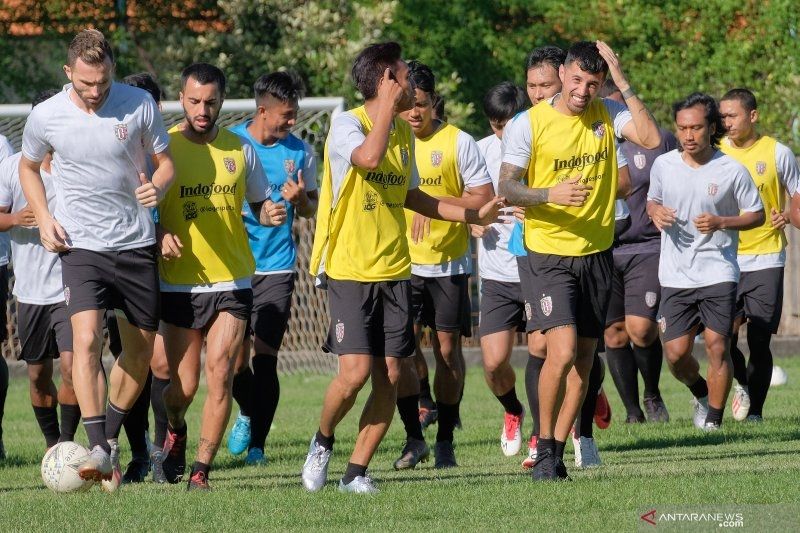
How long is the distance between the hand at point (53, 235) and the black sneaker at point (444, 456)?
2.77 metres

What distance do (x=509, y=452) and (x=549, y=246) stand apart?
219 centimetres

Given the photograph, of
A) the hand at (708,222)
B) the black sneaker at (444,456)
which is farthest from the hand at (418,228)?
the hand at (708,222)

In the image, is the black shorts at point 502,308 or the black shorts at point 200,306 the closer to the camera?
the black shorts at point 200,306

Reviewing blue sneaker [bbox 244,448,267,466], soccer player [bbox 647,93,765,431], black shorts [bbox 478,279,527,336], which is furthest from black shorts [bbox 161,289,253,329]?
soccer player [bbox 647,93,765,431]

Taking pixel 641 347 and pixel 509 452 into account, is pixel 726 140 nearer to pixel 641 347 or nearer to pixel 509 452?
pixel 641 347

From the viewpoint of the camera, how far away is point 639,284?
1205 cm

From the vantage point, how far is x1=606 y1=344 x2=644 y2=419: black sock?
481 inches

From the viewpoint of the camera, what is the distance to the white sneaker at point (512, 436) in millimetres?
10219

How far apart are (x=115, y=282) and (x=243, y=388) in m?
2.55

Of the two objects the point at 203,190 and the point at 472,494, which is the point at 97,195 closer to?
the point at 203,190

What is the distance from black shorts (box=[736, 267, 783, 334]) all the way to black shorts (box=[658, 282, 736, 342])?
2.03ft

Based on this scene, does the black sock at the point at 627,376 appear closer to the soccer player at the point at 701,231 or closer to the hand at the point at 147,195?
the soccer player at the point at 701,231

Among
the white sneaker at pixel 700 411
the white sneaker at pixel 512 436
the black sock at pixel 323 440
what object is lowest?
the white sneaker at pixel 700 411

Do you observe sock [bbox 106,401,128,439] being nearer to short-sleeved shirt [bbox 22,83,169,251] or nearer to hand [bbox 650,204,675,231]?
short-sleeved shirt [bbox 22,83,169,251]
